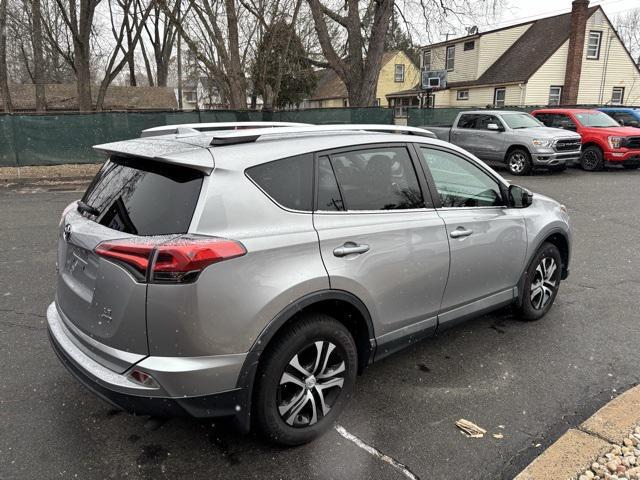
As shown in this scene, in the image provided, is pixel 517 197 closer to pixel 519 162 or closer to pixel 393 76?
pixel 519 162

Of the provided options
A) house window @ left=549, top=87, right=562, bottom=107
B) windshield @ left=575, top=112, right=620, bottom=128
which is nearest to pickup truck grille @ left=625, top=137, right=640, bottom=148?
windshield @ left=575, top=112, right=620, bottom=128

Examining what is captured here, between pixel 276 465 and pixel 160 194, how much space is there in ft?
5.04

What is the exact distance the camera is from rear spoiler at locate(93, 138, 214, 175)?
2428 millimetres

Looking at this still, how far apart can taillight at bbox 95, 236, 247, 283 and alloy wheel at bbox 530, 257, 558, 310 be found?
3008 millimetres

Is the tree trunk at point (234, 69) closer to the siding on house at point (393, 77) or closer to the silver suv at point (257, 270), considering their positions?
the silver suv at point (257, 270)

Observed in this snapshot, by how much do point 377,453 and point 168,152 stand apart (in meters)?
1.96

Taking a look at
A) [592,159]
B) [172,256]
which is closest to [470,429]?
[172,256]

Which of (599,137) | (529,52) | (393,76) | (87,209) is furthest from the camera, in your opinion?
(393,76)

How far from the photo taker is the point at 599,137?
49.1ft

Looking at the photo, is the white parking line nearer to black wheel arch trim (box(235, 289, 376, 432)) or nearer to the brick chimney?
black wheel arch trim (box(235, 289, 376, 432))

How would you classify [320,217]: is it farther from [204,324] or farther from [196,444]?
[196,444]

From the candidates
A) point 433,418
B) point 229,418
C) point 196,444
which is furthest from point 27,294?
point 433,418

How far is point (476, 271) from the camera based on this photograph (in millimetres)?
3615

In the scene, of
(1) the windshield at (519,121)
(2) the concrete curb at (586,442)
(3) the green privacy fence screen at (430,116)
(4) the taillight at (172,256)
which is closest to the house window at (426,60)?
(3) the green privacy fence screen at (430,116)
